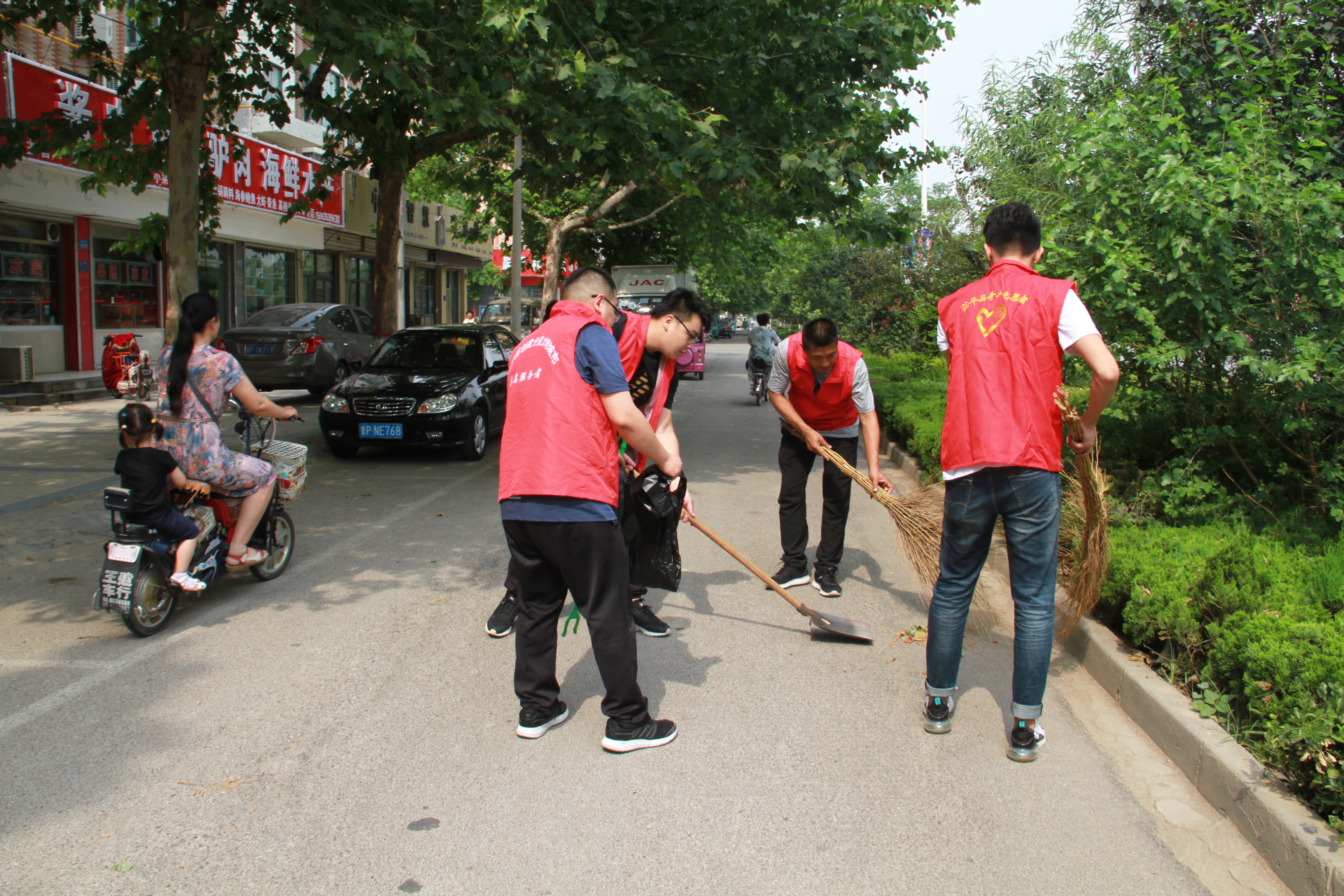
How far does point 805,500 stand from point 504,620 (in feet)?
6.48

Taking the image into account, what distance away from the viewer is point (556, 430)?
358cm

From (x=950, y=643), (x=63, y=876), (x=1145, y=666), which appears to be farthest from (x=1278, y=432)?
(x=63, y=876)

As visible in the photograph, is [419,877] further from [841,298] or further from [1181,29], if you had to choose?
[841,298]

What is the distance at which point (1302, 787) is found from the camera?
3.18 m

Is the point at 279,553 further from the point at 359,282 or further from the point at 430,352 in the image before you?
the point at 359,282

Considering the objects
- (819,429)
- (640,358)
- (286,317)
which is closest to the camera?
(640,358)

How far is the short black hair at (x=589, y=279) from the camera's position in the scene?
13.1 feet

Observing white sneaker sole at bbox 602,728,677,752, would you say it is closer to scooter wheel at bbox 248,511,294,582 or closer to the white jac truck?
scooter wheel at bbox 248,511,294,582

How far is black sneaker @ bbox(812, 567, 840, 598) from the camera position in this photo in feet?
19.3

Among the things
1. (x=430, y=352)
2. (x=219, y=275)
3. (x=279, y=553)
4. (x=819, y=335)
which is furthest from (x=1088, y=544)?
(x=219, y=275)

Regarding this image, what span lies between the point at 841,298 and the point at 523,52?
24.6 m

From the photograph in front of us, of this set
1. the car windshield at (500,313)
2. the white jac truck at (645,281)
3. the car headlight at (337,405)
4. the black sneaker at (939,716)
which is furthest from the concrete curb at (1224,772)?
the car windshield at (500,313)

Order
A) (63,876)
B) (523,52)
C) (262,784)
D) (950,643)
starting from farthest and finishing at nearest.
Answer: (523,52), (950,643), (262,784), (63,876)

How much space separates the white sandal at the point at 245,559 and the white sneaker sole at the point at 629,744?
9.41 feet
